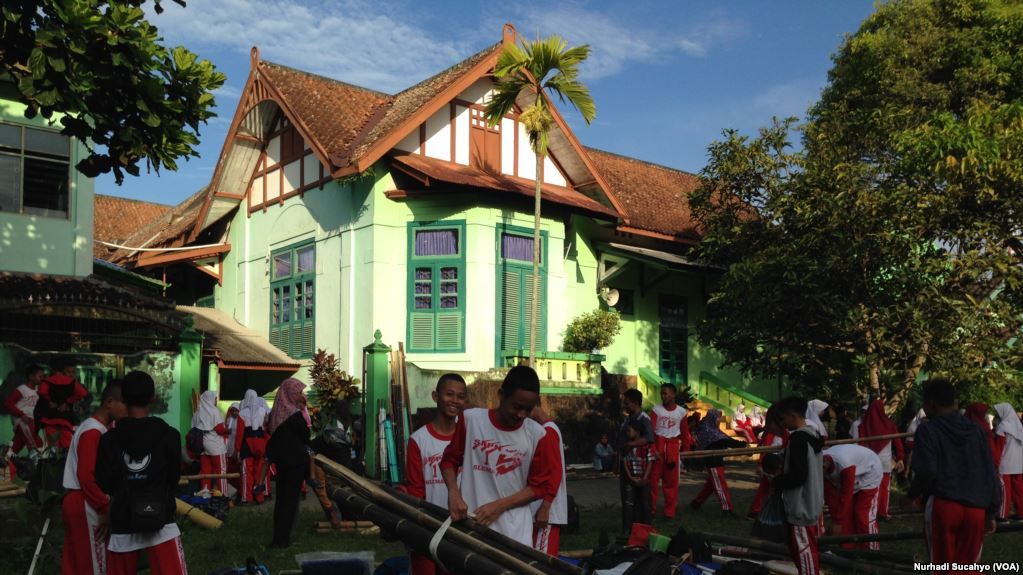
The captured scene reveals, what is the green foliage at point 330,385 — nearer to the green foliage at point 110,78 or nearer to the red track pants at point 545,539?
the green foliage at point 110,78

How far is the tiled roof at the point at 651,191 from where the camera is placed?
24.1 m

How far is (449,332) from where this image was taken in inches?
800

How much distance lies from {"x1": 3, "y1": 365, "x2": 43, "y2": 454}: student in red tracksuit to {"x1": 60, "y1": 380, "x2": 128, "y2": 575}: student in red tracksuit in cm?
717

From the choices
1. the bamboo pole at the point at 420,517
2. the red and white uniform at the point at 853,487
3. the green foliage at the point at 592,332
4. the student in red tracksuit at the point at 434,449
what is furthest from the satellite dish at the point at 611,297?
the student in red tracksuit at the point at 434,449

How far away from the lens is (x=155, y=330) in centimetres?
1714

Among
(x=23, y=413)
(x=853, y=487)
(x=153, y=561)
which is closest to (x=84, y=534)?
(x=153, y=561)

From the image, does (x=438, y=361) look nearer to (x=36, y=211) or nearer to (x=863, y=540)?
(x=36, y=211)

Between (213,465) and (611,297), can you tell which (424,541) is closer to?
(213,465)

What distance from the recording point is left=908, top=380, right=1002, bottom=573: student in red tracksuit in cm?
696

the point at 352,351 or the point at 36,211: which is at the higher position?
the point at 36,211

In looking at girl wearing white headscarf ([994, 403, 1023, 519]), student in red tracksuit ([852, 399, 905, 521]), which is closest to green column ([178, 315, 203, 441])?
student in red tracksuit ([852, 399, 905, 521])

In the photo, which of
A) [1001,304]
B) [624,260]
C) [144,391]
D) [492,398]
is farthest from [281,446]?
[624,260]

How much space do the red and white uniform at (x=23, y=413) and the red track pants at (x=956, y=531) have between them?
1076 centimetres

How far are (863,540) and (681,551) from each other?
340 centimetres
